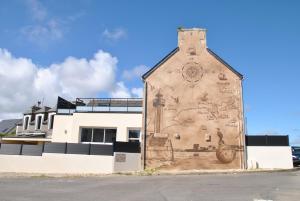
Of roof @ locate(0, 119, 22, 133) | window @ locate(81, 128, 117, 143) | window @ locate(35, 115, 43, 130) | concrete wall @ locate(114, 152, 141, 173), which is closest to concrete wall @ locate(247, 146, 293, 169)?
concrete wall @ locate(114, 152, 141, 173)

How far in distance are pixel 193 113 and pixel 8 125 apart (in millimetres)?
45368

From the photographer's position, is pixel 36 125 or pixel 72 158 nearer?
pixel 72 158

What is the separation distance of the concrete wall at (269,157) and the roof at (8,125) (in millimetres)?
44536

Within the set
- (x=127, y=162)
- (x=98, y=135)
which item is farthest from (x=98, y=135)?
(x=127, y=162)

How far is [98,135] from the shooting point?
104 ft

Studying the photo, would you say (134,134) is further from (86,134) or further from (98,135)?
(86,134)

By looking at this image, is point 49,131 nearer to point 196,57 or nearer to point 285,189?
point 196,57

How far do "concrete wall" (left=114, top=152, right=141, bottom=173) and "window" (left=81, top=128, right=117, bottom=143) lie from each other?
5.65 metres

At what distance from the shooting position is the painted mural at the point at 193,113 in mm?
26109

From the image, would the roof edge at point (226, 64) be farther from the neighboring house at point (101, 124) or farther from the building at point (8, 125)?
the building at point (8, 125)

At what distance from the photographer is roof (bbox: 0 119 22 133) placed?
59.9m

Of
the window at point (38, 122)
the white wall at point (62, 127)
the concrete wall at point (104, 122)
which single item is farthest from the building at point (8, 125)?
the concrete wall at point (104, 122)

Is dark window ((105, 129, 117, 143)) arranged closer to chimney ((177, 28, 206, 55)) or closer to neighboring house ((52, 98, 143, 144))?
neighboring house ((52, 98, 143, 144))

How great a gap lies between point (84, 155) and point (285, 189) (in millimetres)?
15710
